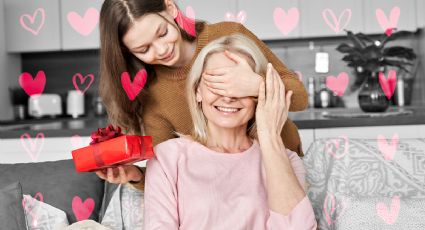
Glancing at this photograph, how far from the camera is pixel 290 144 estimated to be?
1813 mm

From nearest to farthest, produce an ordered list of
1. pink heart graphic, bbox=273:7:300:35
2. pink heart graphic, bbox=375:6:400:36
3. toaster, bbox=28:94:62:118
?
pink heart graphic, bbox=375:6:400:36
pink heart graphic, bbox=273:7:300:35
toaster, bbox=28:94:62:118

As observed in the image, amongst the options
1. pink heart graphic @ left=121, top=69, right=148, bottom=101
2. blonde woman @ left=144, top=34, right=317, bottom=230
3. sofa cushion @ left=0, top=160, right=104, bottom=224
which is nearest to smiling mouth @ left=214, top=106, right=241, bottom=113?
blonde woman @ left=144, top=34, right=317, bottom=230

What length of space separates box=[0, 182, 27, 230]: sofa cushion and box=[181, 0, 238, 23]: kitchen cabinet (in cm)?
194

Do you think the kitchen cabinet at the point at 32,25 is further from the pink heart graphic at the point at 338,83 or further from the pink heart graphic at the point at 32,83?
the pink heart graphic at the point at 338,83

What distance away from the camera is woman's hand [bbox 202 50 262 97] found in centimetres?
130

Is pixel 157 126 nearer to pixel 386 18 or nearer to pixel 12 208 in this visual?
pixel 12 208

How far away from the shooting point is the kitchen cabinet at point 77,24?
11.4 feet

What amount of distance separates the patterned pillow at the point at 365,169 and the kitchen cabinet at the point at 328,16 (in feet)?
5.26

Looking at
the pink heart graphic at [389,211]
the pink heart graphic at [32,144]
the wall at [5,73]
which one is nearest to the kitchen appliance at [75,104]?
the wall at [5,73]

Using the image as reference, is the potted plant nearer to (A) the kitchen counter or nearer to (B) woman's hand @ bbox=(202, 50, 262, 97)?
(A) the kitchen counter

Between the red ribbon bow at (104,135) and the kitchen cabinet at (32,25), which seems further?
the kitchen cabinet at (32,25)

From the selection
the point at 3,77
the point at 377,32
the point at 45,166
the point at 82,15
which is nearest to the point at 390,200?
the point at 45,166

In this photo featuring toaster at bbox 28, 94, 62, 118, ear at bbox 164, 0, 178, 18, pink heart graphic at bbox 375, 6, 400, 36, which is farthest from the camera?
toaster at bbox 28, 94, 62, 118

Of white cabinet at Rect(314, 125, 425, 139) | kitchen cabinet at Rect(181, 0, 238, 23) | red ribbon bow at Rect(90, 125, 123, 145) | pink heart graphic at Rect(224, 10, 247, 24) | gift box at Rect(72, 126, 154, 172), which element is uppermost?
kitchen cabinet at Rect(181, 0, 238, 23)
